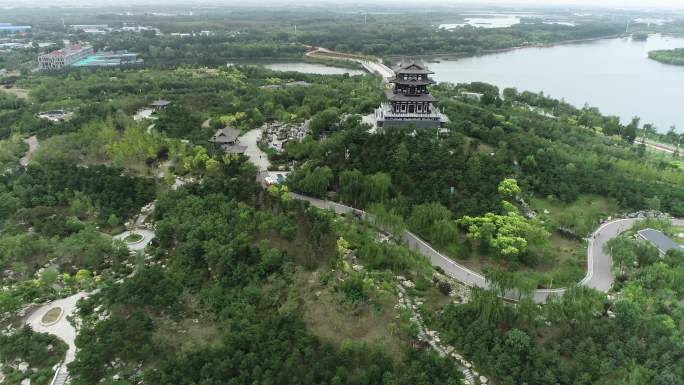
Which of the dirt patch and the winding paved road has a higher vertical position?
the winding paved road

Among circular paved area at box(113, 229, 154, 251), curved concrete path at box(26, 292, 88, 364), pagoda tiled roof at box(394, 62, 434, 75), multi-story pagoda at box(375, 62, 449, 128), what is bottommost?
curved concrete path at box(26, 292, 88, 364)

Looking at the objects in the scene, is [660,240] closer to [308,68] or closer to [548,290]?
[548,290]

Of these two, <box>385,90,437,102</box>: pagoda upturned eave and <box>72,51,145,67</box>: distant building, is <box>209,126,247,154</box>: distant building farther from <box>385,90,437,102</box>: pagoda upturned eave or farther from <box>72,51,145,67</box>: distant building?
<box>72,51,145,67</box>: distant building

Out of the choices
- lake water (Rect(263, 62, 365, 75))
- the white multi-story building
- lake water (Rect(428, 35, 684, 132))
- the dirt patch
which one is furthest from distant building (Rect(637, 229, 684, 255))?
the white multi-story building

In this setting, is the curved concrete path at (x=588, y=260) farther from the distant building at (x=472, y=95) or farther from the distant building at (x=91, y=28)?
the distant building at (x=91, y=28)

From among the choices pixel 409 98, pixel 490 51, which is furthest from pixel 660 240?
pixel 490 51

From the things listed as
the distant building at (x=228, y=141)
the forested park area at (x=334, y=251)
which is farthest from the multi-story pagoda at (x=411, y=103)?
the distant building at (x=228, y=141)

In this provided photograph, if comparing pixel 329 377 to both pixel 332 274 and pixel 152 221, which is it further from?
pixel 152 221

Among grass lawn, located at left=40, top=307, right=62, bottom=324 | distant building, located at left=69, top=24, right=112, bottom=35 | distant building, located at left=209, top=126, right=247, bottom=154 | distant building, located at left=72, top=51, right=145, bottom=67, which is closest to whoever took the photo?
grass lawn, located at left=40, top=307, right=62, bottom=324
